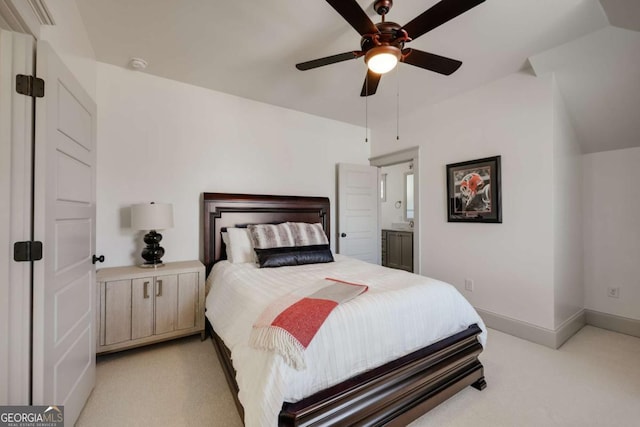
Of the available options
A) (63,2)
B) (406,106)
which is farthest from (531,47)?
(63,2)

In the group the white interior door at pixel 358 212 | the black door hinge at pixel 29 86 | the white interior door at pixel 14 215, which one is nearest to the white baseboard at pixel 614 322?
the white interior door at pixel 358 212

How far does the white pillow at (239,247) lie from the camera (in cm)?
281

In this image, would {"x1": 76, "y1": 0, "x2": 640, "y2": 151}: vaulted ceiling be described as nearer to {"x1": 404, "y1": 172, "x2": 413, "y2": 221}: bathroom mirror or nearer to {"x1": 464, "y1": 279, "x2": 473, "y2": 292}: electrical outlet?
{"x1": 464, "y1": 279, "x2": 473, "y2": 292}: electrical outlet

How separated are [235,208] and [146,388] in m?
1.83

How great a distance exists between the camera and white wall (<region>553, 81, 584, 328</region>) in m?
2.52

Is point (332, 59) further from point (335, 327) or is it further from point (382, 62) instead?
point (335, 327)

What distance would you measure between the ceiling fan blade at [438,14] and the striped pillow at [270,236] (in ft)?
6.95

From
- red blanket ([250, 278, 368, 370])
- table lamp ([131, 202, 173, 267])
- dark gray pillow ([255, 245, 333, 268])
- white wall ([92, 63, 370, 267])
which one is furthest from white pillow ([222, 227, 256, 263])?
red blanket ([250, 278, 368, 370])

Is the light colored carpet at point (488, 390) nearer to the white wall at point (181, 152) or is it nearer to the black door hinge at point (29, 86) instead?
the white wall at point (181, 152)

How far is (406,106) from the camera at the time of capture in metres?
3.59

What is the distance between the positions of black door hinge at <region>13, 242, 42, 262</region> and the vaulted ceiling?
1755mm

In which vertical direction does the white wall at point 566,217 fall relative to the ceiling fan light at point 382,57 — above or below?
below

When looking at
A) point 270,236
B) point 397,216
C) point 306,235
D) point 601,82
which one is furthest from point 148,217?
point 397,216

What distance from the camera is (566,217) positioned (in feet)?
8.84
